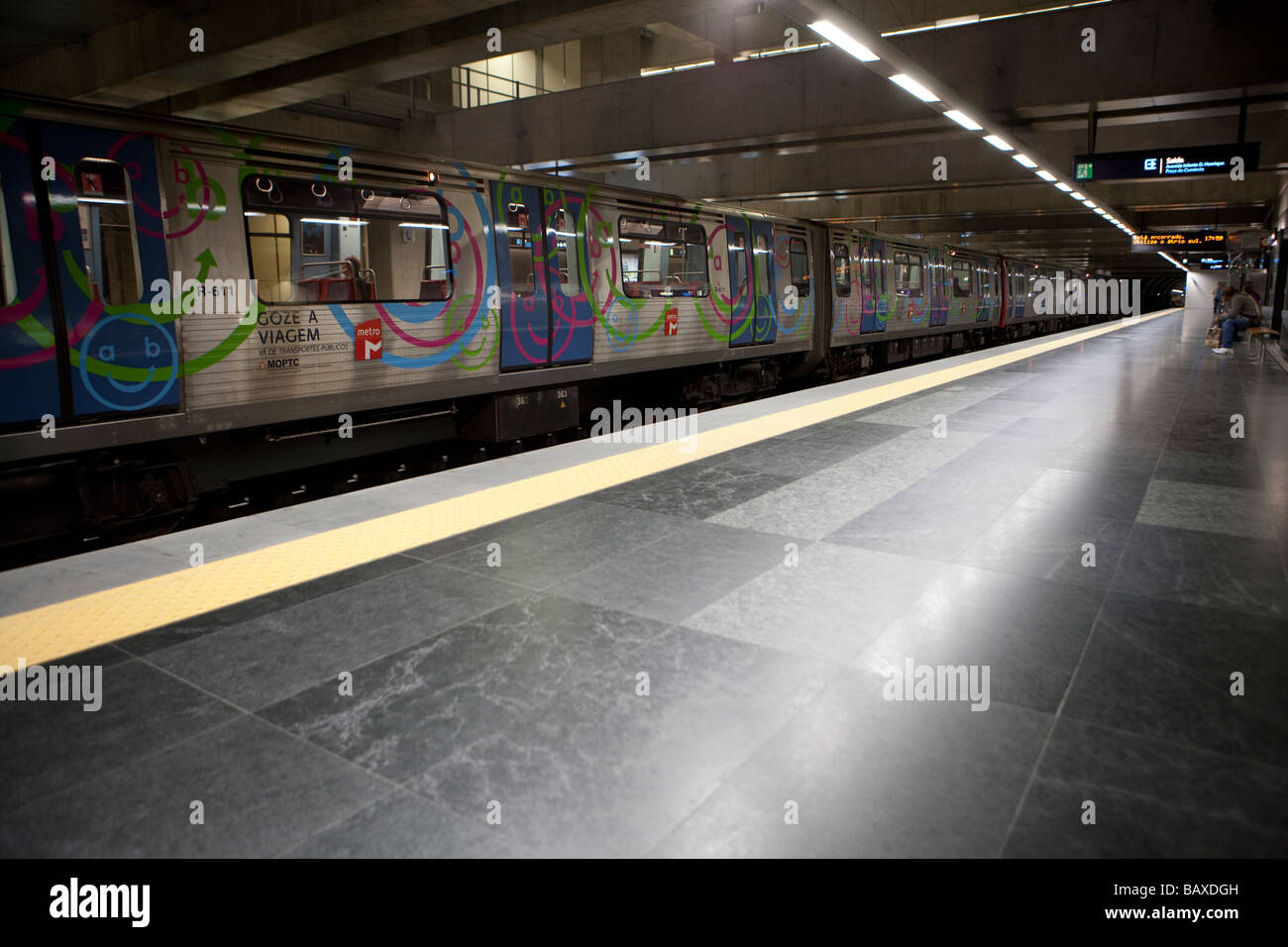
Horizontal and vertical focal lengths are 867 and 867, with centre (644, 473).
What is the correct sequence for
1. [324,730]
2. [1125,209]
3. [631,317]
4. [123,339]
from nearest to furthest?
[324,730], [123,339], [631,317], [1125,209]

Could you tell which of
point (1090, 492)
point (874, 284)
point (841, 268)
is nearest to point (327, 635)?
point (1090, 492)

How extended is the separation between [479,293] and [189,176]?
2.69 metres

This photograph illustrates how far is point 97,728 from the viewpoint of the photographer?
101 inches

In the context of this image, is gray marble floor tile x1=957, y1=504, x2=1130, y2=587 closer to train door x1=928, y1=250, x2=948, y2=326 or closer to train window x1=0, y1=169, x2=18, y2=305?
train window x1=0, y1=169, x2=18, y2=305

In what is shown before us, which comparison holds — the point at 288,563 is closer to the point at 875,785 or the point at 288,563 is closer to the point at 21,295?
the point at 21,295

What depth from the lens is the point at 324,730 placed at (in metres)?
2.57

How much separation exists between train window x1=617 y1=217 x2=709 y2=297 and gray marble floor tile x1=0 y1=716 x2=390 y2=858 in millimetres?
7837

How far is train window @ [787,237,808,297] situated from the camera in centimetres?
1335

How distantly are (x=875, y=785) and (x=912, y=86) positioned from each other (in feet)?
28.0

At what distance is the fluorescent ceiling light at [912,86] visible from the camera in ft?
28.1

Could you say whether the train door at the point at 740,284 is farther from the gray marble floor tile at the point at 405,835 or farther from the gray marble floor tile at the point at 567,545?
the gray marble floor tile at the point at 405,835

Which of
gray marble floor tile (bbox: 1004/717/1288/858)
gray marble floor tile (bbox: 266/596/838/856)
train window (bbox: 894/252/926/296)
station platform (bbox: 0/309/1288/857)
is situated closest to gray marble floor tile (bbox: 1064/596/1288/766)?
station platform (bbox: 0/309/1288/857)
